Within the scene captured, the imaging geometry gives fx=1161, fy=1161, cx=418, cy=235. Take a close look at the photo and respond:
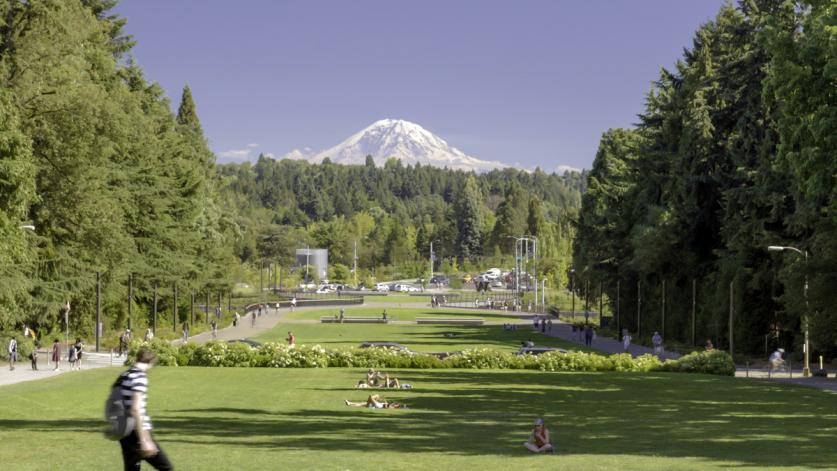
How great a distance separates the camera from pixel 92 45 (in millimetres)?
66062

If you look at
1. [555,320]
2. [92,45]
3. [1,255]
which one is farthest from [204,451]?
[555,320]

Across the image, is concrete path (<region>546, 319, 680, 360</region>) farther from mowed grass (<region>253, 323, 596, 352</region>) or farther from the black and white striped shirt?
the black and white striped shirt

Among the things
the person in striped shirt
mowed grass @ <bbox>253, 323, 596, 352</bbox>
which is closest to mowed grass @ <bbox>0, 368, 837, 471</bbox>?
the person in striped shirt

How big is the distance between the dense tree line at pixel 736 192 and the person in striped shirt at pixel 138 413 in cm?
2579

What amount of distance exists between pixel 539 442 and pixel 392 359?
1297 inches

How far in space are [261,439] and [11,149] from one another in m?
27.2

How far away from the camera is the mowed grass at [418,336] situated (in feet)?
253

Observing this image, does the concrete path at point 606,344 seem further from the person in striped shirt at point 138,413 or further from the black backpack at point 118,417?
the black backpack at point 118,417

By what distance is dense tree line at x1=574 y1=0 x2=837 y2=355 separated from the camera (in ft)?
120

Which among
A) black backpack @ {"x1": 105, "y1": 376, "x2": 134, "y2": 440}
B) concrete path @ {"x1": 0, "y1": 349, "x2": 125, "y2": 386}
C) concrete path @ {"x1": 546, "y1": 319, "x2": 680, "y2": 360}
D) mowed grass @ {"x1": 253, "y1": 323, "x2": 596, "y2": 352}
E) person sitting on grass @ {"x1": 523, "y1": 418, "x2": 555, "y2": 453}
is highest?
black backpack @ {"x1": 105, "y1": 376, "x2": 134, "y2": 440}

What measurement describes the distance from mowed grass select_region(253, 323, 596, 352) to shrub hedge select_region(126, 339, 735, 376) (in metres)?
12.9

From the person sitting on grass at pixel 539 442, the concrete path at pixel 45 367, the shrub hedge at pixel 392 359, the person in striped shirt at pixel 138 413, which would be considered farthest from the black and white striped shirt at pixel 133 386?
the shrub hedge at pixel 392 359

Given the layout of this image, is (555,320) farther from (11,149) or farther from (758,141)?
(11,149)

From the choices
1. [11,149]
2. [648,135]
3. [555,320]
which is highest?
[648,135]
